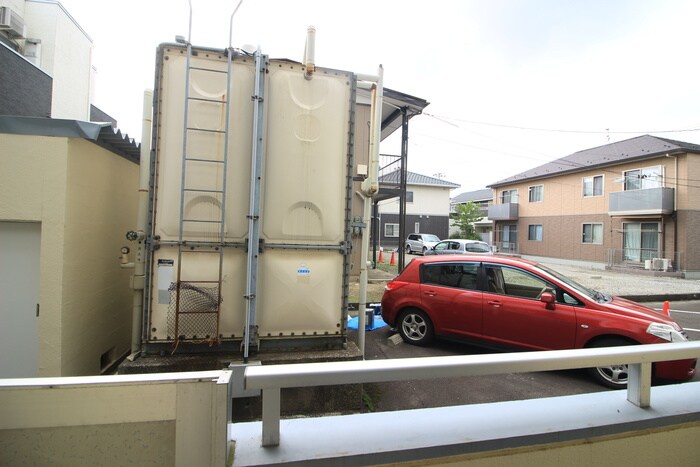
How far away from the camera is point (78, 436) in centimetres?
129

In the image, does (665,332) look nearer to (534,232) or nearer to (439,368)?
(439,368)

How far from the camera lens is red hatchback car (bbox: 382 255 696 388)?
4094 mm

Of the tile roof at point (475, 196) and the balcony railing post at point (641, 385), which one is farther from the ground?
the tile roof at point (475, 196)

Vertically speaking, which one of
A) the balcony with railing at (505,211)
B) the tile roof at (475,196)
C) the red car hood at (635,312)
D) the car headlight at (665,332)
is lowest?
the car headlight at (665,332)

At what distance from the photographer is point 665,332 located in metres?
3.93

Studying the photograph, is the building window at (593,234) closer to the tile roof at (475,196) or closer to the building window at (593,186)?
the building window at (593,186)

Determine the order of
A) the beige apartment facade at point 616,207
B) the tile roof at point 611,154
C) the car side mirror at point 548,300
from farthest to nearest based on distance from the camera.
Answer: the tile roof at point 611,154, the beige apartment facade at point 616,207, the car side mirror at point 548,300

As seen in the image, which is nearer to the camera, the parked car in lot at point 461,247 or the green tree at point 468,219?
the parked car in lot at point 461,247

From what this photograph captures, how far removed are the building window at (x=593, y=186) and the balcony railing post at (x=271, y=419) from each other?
26126 mm

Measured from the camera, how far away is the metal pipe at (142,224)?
3.38m

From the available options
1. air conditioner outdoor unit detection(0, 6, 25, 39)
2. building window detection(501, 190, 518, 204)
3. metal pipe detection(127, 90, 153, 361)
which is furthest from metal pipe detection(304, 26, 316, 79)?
building window detection(501, 190, 518, 204)

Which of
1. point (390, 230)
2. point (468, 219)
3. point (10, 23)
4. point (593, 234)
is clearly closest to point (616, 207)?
point (593, 234)

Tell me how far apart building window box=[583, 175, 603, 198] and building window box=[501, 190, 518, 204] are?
20.7 ft

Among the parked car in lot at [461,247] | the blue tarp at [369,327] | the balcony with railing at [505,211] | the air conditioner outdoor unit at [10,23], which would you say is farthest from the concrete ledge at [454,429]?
the balcony with railing at [505,211]
